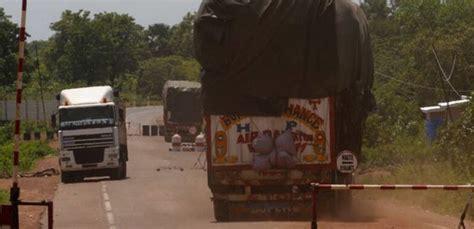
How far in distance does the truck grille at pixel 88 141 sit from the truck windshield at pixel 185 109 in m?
24.6

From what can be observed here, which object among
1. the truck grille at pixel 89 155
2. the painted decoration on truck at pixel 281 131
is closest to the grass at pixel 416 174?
the painted decoration on truck at pixel 281 131

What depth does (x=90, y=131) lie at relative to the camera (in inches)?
1372

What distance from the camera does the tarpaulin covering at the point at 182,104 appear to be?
60156mm

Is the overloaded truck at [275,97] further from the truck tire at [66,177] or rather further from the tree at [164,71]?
the tree at [164,71]

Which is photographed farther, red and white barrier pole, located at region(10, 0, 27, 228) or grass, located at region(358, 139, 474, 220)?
grass, located at region(358, 139, 474, 220)

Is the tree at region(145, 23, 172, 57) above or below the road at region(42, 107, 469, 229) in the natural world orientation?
above

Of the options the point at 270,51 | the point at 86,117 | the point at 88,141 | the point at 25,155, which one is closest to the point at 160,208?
the point at 270,51

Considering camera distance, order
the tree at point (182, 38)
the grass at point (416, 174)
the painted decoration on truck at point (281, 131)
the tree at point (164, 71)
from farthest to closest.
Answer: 1. the tree at point (182, 38)
2. the tree at point (164, 71)
3. the grass at point (416, 174)
4. the painted decoration on truck at point (281, 131)

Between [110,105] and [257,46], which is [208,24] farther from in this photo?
[110,105]

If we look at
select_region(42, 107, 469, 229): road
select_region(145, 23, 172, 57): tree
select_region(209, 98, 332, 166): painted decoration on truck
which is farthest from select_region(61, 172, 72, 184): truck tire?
select_region(145, 23, 172, 57): tree

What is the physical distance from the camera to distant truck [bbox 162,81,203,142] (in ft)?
197

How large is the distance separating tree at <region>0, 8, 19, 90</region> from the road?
3806cm

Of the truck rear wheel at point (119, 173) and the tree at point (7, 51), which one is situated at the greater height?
the tree at point (7, 51)

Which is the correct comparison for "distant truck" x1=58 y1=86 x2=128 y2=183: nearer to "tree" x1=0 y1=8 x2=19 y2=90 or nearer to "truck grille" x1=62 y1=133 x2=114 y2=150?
"truck grille" x1=62 y1=133 x2=114 y2=150
